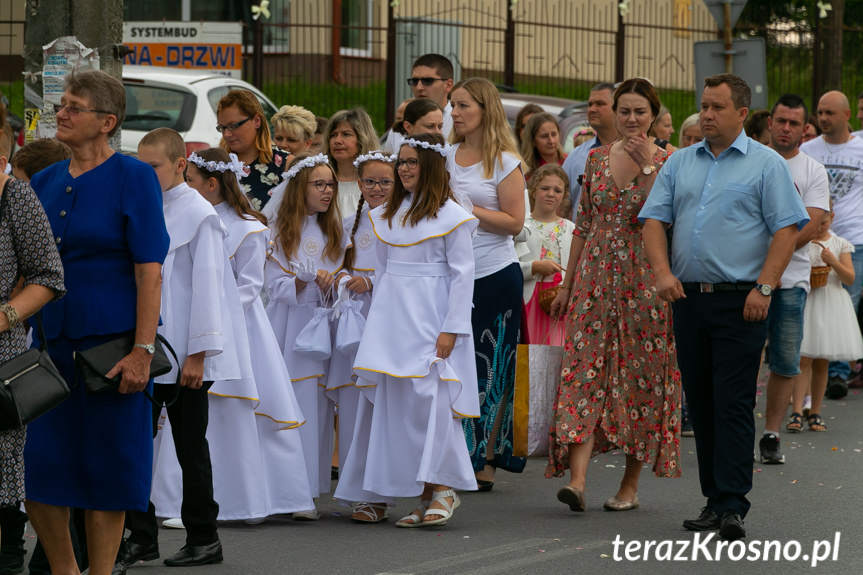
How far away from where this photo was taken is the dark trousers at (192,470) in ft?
21.8

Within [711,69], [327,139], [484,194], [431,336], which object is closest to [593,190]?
[484,194]

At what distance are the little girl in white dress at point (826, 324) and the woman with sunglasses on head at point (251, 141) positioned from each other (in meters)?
4.51

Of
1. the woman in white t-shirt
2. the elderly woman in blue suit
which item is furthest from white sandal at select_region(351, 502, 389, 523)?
the elderly woman in blue suit

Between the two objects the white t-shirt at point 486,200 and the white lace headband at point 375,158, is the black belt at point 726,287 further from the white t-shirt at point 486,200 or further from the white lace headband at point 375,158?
the white lace headband at point 375,158

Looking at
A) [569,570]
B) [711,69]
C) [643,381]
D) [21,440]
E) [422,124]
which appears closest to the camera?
[21,440]

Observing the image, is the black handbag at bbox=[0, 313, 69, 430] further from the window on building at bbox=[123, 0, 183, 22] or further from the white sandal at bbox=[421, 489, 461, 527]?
the window on building at bbox=[123, 0, 183, 22]

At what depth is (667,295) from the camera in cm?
740

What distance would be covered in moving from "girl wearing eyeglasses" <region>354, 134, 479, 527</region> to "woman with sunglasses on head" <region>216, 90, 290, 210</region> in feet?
4.37

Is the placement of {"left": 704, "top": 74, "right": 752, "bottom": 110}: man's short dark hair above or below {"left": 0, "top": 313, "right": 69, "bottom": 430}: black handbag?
above

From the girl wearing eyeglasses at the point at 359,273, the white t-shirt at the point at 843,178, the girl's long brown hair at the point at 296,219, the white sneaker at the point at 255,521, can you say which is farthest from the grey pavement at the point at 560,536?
the white t-shirt at the point at 843,178

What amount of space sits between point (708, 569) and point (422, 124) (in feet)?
12.7

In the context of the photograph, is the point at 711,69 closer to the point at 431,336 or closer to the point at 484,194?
the point at 484,194

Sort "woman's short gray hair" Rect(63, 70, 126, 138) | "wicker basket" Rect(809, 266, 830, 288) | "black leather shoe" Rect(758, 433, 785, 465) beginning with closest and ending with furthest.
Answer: "woman's short gray hair" Rect(63, 70, 126, 138) → "black leather shoe" Rect(758, 433, 785, 465) → "wicker basket" Rect(809, 266, 830, 288)

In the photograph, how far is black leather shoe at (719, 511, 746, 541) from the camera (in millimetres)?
7150
